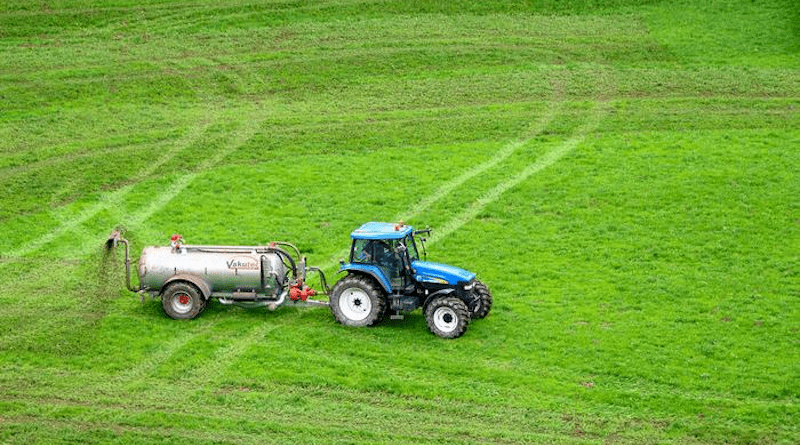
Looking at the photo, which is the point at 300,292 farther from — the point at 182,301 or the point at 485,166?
the point at 485,166

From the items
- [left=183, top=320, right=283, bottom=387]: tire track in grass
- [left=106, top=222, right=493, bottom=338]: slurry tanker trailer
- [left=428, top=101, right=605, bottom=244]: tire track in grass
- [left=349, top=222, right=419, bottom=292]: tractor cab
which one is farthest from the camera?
[left=428, top=101, right=605, bottom=244]: tire track in grass

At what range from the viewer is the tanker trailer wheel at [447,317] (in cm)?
3159

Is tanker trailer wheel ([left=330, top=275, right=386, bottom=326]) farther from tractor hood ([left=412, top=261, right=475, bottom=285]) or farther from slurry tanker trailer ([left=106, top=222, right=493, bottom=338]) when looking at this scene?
tractor hood ([left=412, top=261, right=475, bottom=285])

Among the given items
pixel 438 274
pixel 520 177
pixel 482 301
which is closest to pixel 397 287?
pixel 438 274

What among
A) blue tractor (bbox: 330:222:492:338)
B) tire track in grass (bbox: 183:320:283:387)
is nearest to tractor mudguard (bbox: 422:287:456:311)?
blue tractor (bbox: 330:222:492:338)

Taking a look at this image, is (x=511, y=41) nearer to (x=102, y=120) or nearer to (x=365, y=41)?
(x=365, y=41)

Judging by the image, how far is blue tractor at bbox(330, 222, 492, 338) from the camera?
31844mm

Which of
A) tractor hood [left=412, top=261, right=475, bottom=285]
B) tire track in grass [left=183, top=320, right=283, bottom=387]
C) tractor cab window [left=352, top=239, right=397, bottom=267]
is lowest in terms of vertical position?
tire track in grass [left=183, top=320, right=283, bottom=387]

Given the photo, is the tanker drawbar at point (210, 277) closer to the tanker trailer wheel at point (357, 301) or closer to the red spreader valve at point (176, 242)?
the red spreader valve at point (176, 242)

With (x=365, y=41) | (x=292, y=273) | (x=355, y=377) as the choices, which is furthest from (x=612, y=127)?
(x=355, y=377)

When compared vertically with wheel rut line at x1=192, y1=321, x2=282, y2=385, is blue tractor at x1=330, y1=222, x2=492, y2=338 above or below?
above

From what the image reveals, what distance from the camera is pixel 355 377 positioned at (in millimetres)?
29547

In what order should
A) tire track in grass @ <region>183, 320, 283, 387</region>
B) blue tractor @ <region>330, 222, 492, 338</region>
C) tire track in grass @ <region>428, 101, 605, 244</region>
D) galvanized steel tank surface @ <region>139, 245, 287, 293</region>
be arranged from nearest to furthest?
tire track in grass @ <region>183, 320, 283, 387</region> < blue tractor @ <region>330, 222, 492, 338</region> < galvanized steel tank surface @ <region>139, 245, 287, 293</region> < tire track in grass @ <region>428, 101, 605, 244</region>

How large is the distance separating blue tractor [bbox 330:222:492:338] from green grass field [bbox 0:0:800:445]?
2.07 ft
